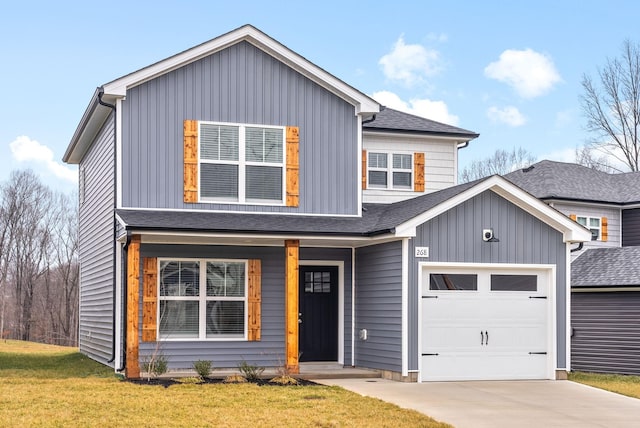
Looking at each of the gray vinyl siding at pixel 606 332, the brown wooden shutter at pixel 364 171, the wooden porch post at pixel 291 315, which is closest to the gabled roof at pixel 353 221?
the wooden porch post at pixel 291 315

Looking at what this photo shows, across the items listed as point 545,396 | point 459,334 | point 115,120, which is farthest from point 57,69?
point 545,396

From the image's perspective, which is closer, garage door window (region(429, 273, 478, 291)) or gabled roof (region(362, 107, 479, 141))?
garage door window (region(429, 273, 478, 291))

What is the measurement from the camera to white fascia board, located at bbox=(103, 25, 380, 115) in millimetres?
16891

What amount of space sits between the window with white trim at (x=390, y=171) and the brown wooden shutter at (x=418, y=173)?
0.25ft

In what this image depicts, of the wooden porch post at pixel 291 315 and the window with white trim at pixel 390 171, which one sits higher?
the window with white trim at pixel 390 171

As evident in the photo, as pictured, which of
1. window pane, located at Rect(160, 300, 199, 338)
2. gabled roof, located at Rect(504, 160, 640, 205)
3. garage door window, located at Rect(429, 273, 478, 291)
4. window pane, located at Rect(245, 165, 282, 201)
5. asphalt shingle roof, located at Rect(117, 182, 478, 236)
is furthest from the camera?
gabled roof, located at Rect(504, 160, 640, 205)

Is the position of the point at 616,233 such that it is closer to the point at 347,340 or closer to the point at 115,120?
the point at 347,340

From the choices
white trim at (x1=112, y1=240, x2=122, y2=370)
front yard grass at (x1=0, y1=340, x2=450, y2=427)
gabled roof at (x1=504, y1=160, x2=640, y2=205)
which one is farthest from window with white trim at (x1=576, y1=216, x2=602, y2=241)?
white trim at (x1=112, y1=240, x2=122, y2=370)

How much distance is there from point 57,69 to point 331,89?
18.8m

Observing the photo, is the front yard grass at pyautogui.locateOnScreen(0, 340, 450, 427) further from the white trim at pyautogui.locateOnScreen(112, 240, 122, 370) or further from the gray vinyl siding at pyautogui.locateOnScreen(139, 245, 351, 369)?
the gray vinyl siding at pyautogui.locateOnScreen(139, 245, 351, 369)

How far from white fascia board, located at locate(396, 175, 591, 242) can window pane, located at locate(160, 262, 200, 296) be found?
4.13 meters

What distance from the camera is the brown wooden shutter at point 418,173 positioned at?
2131 cm

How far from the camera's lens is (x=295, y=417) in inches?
455

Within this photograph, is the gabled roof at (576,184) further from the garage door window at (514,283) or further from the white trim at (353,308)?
the white trim at (353,308)
